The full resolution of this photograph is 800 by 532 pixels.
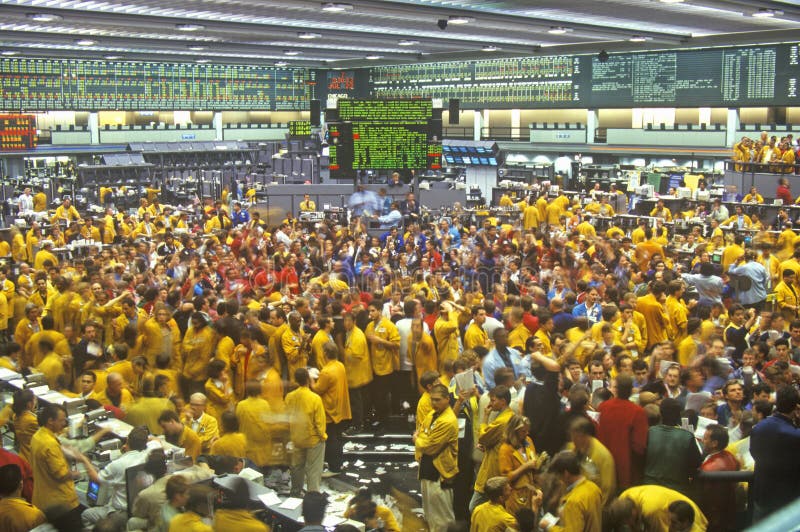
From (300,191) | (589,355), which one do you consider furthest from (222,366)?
(300,191)

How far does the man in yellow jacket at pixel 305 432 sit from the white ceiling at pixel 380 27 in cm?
1090

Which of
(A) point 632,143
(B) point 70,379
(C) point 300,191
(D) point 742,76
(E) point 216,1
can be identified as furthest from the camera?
(A) point 632,143

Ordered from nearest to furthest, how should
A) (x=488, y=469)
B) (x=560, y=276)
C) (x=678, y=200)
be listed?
(x=488, y=469)
(x=560, y=276)
(x=678, y=200)

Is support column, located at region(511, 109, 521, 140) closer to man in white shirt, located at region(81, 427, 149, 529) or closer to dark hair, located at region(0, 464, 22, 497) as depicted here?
man in white shirt, located at region(81, 427, 149, 529)

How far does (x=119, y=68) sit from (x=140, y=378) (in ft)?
89.7

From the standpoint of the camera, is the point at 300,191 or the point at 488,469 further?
the point at 300,191

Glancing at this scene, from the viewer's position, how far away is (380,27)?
21.8 m

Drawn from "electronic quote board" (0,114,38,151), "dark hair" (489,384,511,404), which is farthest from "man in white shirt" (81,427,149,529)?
"electronic quote board" (0,114,38,151)

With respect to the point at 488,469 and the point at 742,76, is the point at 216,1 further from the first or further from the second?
the point at 742,76

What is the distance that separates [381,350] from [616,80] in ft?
72.1

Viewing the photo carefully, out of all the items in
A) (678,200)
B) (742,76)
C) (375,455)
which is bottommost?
(375,455)

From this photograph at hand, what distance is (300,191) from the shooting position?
19797 mm

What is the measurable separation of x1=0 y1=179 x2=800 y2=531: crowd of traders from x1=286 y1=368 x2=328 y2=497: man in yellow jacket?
0.06ft

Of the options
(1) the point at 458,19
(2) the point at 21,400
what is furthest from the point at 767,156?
(2) the point at 21,400
